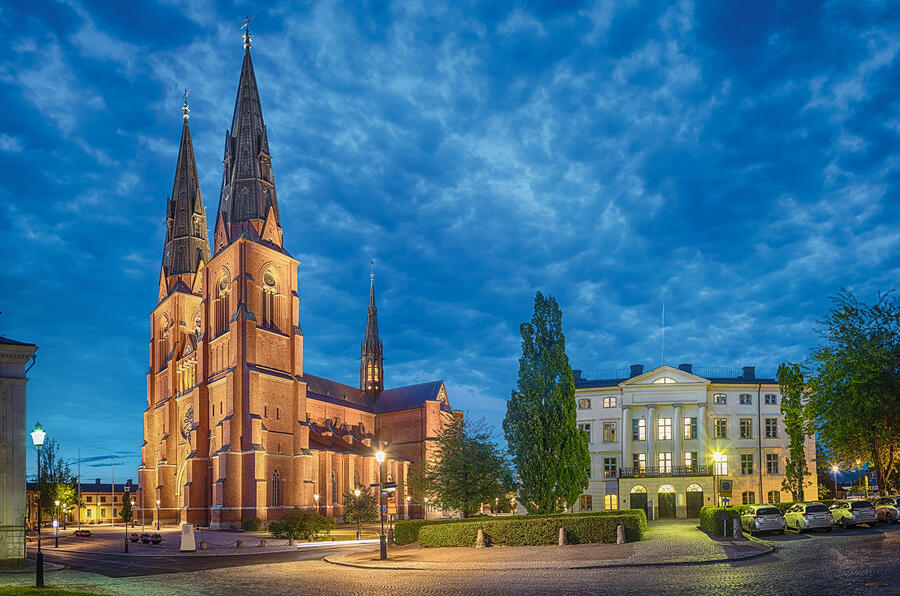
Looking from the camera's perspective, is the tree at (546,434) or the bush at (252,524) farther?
the bush at (252,524)

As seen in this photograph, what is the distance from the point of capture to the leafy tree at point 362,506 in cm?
6925

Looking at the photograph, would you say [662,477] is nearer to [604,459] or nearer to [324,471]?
[604,459]

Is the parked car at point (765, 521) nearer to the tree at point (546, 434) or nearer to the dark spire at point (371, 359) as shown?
the tree at point (546, 434)

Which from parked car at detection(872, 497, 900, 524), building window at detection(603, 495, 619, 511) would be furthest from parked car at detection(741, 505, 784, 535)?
building window at detection(603, 495, 619, 511)

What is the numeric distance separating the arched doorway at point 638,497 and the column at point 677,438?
3.28m

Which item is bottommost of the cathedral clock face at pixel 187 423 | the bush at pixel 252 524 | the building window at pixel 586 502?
the bush at pixel 252 524

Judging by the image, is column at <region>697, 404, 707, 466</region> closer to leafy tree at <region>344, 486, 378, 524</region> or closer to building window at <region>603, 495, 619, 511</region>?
building window at <region>603, 495, 619, 511</region>

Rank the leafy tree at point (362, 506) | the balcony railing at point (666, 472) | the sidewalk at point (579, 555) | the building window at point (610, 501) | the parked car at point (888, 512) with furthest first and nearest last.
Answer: the leafy tree at point (362, 506), the building window at point (610, 501), the balcony railing at point (666, 472), the parked car at point (888, 512), the sidewalk at point (579, 555)

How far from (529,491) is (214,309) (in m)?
48.8

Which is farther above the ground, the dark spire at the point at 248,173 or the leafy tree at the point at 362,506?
the dark spire at the point at 248,173

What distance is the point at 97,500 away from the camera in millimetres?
145875

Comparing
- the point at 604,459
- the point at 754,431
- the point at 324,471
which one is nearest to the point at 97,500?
the point at 324,471

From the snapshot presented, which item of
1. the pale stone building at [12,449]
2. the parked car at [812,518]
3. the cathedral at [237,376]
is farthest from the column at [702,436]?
the pale stone building at [12,449]

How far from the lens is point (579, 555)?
84.0 feet
